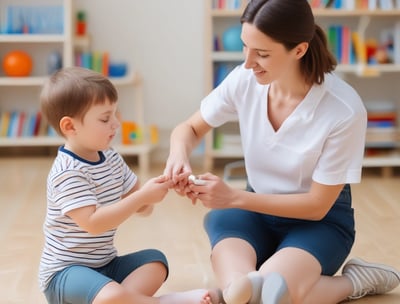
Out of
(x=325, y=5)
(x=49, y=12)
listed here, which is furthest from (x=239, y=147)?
(x=49, y=12)

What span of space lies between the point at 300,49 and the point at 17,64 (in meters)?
2.16

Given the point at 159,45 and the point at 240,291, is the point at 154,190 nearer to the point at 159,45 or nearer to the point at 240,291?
the point at 240,291

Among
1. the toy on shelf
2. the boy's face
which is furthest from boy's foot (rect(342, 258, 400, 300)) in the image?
the toy on shelf

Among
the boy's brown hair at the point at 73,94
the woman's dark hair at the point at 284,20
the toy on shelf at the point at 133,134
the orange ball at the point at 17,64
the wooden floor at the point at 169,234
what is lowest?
the wooden floor at the point at 169,234

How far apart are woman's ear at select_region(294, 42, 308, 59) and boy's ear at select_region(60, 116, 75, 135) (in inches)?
20.2

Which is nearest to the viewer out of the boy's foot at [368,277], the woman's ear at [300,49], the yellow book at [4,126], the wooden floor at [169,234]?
the woman's ear at [300,49]

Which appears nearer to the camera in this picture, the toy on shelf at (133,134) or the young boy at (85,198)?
the young boy at (85,198)

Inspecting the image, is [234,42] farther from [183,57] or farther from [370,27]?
[370,27]

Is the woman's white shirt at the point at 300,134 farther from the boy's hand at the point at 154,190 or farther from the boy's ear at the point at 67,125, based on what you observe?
the boy's ear at the point at 67,125

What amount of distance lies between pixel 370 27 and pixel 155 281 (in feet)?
7.29

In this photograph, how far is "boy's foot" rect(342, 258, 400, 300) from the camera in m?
1.92

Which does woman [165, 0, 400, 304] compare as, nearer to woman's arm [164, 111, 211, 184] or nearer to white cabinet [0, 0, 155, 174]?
woman's arm [164, 111, 211, 184]

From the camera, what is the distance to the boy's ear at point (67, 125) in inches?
67.4

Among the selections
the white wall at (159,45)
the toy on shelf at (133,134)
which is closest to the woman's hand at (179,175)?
the toy on shelf at (133,134)
